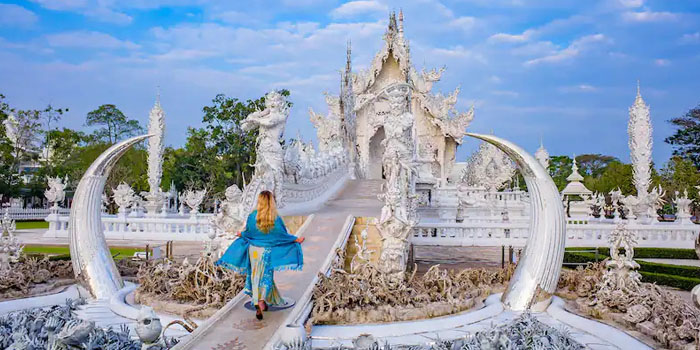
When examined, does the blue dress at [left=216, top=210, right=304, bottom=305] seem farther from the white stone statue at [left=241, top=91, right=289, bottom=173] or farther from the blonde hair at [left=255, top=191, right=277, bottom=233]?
the white stone statue at [left=241, top=91, right=289, bottom=173]

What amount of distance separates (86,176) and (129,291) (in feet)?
5.16

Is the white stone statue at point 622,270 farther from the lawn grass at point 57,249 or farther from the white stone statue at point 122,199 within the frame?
the white stone statue at point 122,199

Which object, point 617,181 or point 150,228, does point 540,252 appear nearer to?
point 150,228

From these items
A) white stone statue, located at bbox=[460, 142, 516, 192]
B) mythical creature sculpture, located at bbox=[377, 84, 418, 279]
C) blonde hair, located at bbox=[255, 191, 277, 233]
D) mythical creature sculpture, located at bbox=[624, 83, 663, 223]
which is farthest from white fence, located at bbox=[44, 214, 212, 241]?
mythical creature sculpture, located at bbox=[624, 83, 663, 223]

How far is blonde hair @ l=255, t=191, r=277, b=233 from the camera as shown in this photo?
5059 mm

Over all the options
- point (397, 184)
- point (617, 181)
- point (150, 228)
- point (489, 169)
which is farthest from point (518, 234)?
point (617, 181)

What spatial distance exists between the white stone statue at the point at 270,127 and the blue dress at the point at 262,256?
4.35m

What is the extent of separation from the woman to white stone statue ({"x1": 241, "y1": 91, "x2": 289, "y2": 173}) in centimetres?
433

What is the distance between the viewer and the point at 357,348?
3688mm

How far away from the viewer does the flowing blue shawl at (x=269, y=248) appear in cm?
513

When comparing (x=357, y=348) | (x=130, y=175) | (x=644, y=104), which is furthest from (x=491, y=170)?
(x=357, y=348)

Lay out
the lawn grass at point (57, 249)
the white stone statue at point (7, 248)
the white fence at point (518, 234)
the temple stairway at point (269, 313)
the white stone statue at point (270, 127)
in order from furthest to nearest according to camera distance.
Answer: the lawn grass at point (57, 249)
the white fence at point (518, 234)
the white stone statue at point (270, 127)
the white stone statue at point (7, 248)
the temple stairway at point (269, 313)

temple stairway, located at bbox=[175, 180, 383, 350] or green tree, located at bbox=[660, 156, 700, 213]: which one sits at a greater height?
green tree, located at bbox=[660, 156, 700, 213]

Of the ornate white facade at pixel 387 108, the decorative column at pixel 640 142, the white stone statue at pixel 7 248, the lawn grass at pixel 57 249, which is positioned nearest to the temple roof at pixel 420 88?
the ornate white facade at pixel 387 108
